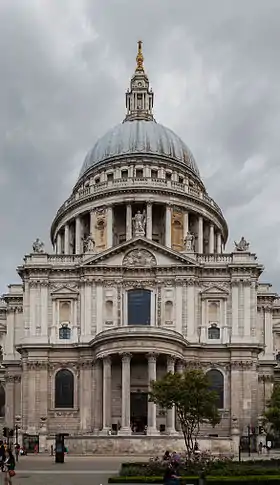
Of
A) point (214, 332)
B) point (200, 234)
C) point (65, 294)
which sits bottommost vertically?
point (214, 332)

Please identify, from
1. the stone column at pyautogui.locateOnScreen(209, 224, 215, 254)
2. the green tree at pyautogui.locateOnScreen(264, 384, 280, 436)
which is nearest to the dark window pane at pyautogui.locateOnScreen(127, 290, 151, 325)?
the green tree at pyautogui.locateOnScreen(264, 384, 280, 436)

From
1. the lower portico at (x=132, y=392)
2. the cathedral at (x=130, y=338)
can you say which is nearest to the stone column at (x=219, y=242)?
the cathedral at (x=130, y=338)

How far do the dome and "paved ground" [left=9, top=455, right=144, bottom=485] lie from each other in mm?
67696

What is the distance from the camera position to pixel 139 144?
133m

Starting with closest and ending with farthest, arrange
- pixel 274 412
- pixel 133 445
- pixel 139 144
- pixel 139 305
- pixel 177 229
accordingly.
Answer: pixel 133 445 → pixel 274 412 → pixel 139 305 → pixel 177 229 → pixel 139 144

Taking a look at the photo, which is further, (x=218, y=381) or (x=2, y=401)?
(x=2, y=401)

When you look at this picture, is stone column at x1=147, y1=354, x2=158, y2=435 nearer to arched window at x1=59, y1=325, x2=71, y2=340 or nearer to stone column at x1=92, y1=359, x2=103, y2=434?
stone column at x1=92, y1=359, x2=103, y2=434

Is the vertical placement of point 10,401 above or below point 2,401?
above

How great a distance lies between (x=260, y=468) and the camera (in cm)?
5153

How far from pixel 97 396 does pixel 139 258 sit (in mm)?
16579

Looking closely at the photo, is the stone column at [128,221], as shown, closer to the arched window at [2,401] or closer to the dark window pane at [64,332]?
the dark window pane at [64,332]

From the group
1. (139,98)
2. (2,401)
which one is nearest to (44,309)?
(2,401)

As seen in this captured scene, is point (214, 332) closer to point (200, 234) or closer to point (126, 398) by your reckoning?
point (126, 398)

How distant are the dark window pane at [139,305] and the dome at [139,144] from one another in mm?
33159
